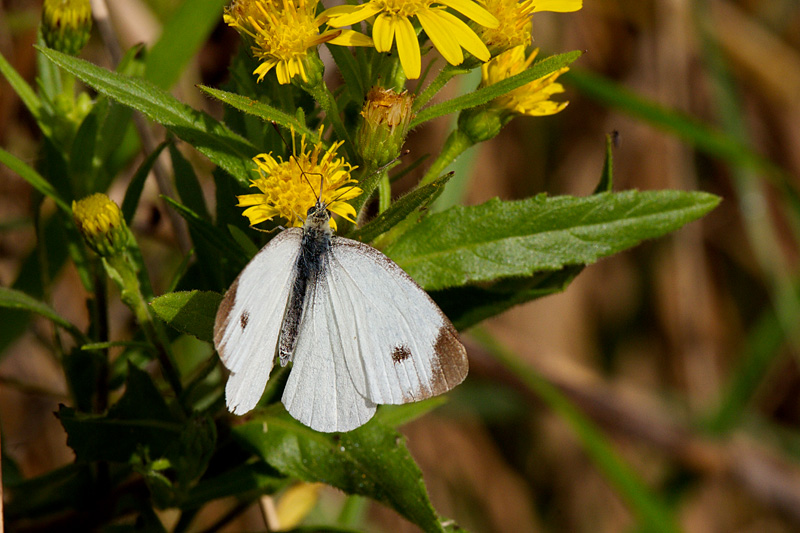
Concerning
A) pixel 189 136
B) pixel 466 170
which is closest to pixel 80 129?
pixel 189 136

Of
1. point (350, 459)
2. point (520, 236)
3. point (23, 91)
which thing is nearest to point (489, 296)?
point (520, 236)

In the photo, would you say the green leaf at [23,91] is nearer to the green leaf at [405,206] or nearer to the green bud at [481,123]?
the green leaf at [405,206]

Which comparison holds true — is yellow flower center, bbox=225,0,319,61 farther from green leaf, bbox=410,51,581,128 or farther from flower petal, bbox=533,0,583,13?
flower petal, bbox=533,0,583,13

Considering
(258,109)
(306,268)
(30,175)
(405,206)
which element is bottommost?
(306,268)

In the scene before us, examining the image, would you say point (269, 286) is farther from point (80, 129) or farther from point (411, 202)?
point (80, 129)

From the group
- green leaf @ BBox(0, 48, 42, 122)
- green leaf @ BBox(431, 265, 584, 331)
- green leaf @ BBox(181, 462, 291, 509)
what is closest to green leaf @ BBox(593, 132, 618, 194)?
green leaf @ BBox(431, 265, 584, 331)

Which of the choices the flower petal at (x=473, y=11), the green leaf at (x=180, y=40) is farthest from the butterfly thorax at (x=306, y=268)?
the green leaf at (x=180, y=40)

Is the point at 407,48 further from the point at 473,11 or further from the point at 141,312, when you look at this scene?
the point at 141,312

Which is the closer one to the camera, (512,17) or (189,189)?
(512,17)
